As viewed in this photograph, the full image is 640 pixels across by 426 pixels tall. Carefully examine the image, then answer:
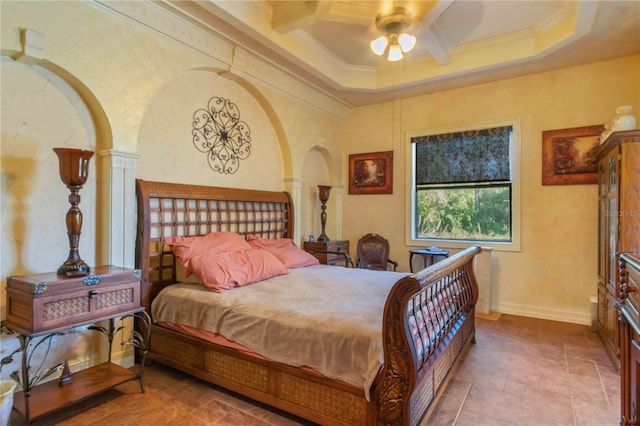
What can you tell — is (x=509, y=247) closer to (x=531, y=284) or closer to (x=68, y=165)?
(x=531, y=284)

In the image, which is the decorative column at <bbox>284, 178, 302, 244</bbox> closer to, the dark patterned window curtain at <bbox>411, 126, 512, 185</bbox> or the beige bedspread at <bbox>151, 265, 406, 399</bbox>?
the beige bedspread at <bbox>151, 265, 406, 399</bbox>

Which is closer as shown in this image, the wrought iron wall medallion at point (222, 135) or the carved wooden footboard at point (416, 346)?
the carved wooden footboard at point (416, 346)

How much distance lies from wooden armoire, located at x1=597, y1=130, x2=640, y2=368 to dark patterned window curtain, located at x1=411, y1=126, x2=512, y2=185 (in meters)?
1.20

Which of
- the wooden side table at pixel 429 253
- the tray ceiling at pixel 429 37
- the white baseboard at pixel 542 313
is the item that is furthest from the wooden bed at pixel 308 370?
the tray ceiling at pixel 429 37

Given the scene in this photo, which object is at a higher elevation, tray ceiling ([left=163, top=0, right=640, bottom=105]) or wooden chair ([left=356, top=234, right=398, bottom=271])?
tray ceiling ([left=163, top=0, right=640, bottom=105])

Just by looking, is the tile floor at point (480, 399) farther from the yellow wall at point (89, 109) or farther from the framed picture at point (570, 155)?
the framed picture at point (570, 155)

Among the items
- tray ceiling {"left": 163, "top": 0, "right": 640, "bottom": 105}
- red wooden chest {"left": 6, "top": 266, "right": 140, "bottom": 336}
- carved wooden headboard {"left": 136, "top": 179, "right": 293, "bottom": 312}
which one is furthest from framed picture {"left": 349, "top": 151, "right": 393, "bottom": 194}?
red wooden chest {"left": 6, "top": 266, "right": 140, "bottom": 336}

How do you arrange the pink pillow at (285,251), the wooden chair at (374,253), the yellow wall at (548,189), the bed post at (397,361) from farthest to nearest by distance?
the wooden chair at (374,253) → the yellow wall at (548,189) → the pink pillow at (285,251) → the bed post at (397,361)

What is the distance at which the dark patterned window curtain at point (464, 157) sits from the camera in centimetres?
452

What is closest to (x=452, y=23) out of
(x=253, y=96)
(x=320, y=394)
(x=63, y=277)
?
(x=253, y=96)

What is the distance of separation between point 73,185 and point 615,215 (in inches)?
170

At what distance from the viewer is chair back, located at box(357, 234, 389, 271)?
5051 millimetres

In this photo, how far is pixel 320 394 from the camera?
1.97m

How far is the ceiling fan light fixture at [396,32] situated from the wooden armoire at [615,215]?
195 centimetres
